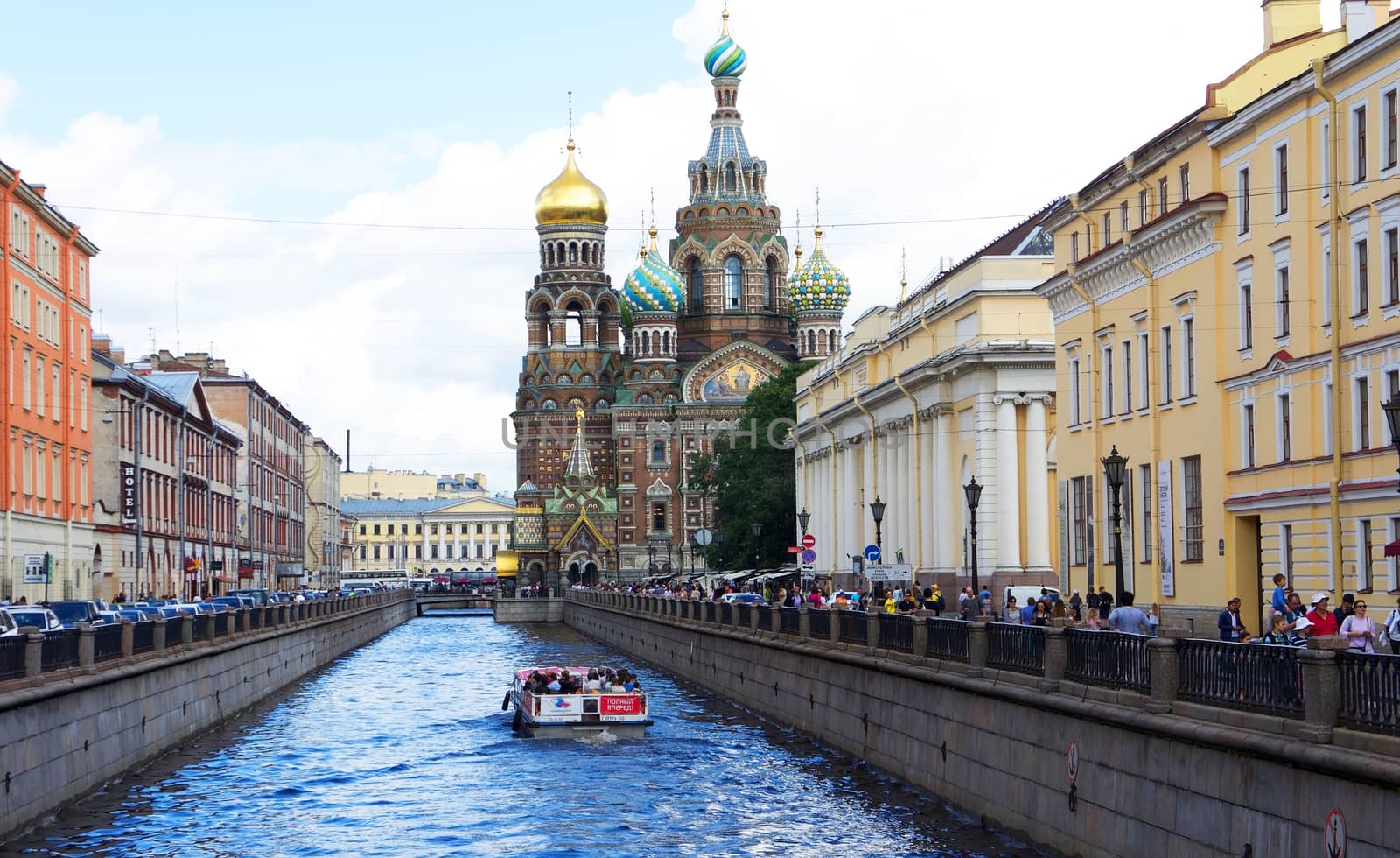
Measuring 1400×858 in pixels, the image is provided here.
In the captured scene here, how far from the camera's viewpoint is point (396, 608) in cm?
12675

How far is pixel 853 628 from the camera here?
36.4m

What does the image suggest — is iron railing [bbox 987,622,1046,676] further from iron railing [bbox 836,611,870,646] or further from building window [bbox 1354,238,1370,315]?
building window [bbox 1354,238,1370,315]

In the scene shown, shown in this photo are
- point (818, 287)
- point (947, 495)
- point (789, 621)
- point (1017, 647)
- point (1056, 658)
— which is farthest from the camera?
point (818, 287)

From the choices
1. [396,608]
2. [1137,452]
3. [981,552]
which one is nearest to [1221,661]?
[1137,452]

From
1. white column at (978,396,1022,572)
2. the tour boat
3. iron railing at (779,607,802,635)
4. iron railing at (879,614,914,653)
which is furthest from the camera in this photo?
white column at (978,396,1022,572)

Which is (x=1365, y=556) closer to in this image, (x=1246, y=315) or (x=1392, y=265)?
(x=1392, y=265)

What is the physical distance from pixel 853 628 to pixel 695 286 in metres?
128

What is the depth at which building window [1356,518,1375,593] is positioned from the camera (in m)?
33.7

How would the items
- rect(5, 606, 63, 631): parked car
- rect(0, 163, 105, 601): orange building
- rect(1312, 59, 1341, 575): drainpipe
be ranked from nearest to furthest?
1. rect(1312, 59, 1341, 575): drainpipe
2. rect(5, 606, 63, 631): parked car
3. rect(0, 163, 105, 601): orange building

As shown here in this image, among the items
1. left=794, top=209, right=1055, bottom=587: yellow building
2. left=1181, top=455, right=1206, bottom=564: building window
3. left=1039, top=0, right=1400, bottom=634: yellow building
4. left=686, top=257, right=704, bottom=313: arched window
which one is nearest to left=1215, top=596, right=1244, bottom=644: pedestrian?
left=1039, top=0, right=1400, bottom=634: yellow building

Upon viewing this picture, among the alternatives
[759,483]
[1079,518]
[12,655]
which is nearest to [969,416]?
[1079,518]

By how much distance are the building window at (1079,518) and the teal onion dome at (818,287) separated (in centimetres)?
10624

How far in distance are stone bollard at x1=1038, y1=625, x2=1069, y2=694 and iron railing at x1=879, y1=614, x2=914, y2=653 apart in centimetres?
744

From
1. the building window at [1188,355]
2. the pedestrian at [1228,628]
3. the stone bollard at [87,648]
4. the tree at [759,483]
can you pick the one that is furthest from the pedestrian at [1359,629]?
the tree at [759,483]
